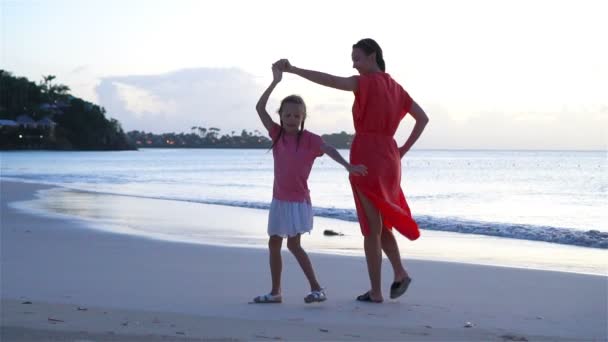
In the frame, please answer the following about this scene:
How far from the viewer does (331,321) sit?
166 inches

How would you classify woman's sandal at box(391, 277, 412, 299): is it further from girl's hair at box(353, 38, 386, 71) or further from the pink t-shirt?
girl's hair at box(353, 38, 386, 71)

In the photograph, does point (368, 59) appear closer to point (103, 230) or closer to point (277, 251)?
point (277, 251)

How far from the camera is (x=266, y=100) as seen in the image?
4.74m

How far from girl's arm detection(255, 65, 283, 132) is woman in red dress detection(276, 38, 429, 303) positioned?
18.4 inches

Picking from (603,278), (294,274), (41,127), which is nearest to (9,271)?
(294,274)

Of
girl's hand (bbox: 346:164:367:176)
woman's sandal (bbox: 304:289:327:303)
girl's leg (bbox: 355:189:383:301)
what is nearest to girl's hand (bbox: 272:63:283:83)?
girl's hand (bbox: 346:164:367:176)

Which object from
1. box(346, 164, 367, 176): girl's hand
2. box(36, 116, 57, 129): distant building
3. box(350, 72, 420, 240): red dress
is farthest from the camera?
box(36, 116, 57, 129): distant building

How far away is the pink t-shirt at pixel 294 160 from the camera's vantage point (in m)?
4.76

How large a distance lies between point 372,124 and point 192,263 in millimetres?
2659

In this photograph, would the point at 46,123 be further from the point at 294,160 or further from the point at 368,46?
the point at 368,46

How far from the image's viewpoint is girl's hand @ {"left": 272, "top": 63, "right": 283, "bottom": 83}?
455cm

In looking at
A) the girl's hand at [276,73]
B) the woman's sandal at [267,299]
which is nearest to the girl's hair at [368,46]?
the girl's hand at [276,73]

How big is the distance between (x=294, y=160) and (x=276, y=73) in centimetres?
58

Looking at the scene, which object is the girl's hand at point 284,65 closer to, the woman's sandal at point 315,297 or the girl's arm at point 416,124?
the girl's arm at point 416,124
